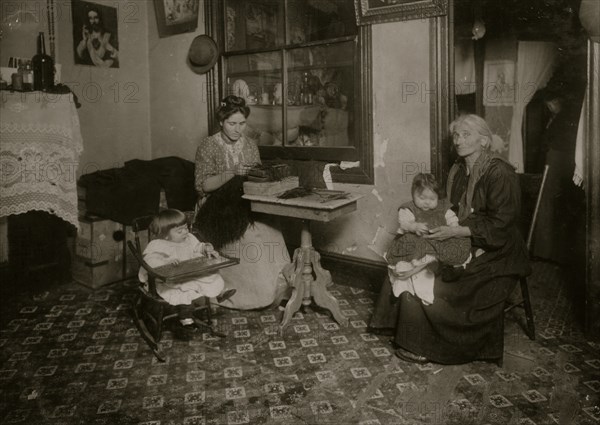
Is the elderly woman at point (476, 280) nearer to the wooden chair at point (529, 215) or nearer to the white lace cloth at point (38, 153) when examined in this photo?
the wooden chair at point (529, 215)

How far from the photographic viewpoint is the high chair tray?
318 cm

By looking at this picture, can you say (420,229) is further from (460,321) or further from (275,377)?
(275,377)

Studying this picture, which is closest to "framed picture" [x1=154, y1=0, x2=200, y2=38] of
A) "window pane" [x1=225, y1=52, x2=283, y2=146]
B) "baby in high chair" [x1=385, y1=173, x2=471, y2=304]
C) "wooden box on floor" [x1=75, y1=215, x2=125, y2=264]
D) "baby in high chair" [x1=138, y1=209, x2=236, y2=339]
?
"window pane" [x1=225, y1=52, x2=283, y2=146]

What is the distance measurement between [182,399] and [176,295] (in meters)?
0.75

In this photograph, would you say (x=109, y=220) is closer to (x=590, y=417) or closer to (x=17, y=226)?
(x=17, y=226)

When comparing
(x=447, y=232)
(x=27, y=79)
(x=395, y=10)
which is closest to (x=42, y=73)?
(x=27, y=79)

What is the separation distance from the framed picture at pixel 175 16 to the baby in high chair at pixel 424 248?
129 inches

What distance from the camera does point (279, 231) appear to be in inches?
167

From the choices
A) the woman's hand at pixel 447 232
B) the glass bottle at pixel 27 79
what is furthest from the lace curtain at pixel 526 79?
the glass bottle at pixel 27 79

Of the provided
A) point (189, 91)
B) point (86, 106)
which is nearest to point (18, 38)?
point (86, 106)

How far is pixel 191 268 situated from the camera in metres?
3.29

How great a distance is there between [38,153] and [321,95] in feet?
7.74

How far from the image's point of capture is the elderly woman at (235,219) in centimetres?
394

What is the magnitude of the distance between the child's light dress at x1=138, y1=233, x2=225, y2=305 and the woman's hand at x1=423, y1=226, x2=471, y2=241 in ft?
4.71
